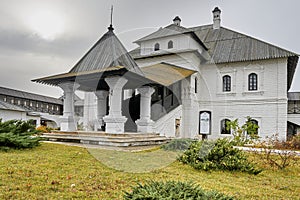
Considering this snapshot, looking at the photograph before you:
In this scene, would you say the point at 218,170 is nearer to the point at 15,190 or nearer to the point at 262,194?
the point at 262,194

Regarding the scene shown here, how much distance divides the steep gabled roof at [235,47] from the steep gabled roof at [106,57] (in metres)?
12.4

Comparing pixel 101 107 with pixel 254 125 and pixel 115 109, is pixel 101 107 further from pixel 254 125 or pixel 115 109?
pixel 254 125

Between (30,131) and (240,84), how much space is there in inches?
672

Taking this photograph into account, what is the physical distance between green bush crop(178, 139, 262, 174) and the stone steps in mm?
2952

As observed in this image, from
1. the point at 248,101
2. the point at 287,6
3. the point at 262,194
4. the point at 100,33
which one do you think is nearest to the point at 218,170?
the point at 262,194

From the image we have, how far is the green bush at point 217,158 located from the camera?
264 inches

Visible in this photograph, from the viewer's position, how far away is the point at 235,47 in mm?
22625

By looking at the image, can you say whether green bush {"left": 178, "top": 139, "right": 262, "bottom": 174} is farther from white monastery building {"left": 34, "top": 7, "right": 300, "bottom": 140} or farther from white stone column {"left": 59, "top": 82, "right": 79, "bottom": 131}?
white monastery building {"left": 34, "top": 7, "right": 300, "bottom": 140}

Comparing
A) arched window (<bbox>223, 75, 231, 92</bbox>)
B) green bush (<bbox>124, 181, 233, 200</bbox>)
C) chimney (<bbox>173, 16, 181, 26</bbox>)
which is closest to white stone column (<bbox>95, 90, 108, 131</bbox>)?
arched window (<bbox>223, 75, 231, 92</bbox>)

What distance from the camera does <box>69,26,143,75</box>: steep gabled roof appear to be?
35.2ft

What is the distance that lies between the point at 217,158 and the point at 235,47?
57.8 ft

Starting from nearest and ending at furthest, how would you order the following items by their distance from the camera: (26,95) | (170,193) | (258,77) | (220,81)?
1. (170,193)
2. (258,77)
3. (220,81)
4. (26,95)

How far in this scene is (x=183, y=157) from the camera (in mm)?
7320

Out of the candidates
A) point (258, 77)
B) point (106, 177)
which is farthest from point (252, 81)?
point (106, 177)
